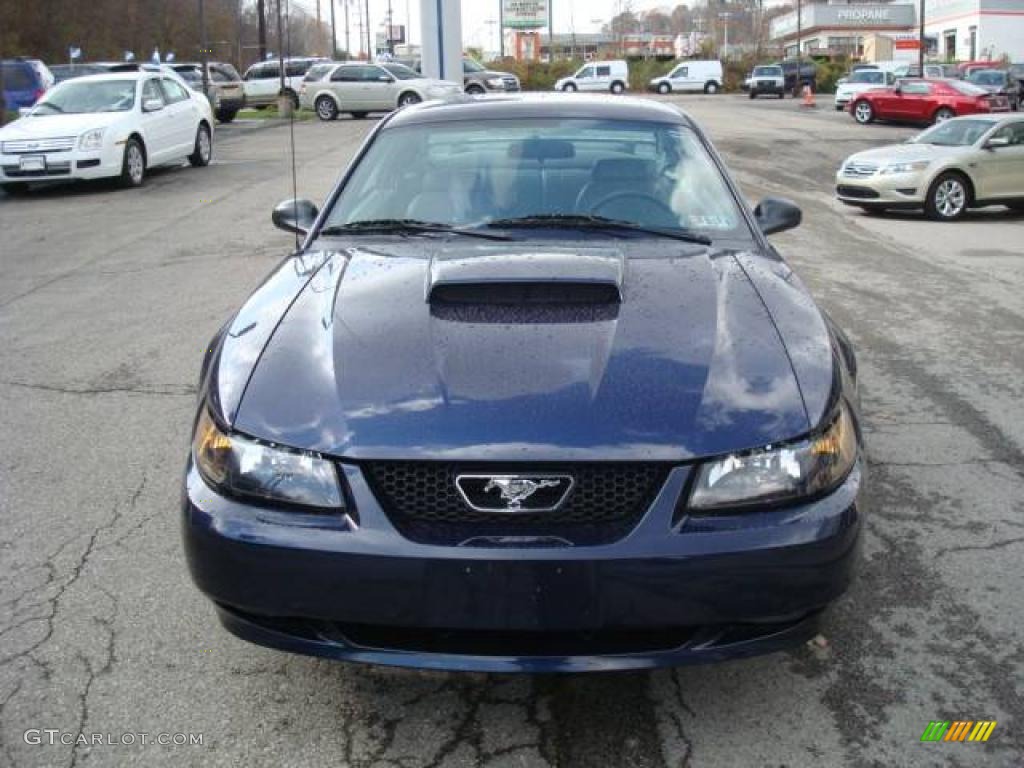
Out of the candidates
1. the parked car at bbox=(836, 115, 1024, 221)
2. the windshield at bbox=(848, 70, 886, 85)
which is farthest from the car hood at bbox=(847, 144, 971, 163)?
the windshield at bbox=(848, 70, 886, 85)

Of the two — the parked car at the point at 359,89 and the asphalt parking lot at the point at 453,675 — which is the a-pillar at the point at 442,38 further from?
the asphalt parking lot at the point at 453,675

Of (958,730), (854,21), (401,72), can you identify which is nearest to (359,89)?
(401,72)

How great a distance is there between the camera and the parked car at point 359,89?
34.2 m

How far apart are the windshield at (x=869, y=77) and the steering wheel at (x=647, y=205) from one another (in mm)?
38665

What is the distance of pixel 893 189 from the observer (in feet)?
48.5

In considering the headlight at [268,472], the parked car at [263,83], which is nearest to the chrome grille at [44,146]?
the headlight at [268,472]

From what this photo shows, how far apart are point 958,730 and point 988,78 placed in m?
40.1

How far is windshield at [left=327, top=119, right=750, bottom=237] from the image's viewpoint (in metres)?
4.08

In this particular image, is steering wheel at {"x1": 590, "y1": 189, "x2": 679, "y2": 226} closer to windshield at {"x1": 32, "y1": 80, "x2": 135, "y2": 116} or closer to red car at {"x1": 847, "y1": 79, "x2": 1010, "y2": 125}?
windshield at {"x1": 32, "y1": 80, "x2": 135, "y2": 116}

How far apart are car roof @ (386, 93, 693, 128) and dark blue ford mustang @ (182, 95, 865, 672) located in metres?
1.50

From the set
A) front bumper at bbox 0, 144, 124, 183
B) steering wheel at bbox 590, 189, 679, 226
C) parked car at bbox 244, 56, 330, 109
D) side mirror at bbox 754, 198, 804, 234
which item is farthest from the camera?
parked car at bbox 244, 56, 330, 109

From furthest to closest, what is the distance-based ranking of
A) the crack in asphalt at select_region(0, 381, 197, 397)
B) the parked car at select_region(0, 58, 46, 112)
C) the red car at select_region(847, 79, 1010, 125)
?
the red car at select_region(847, 79, 1010, 125) < the parked car at select_region(0, 58, 46, 112) < the crack in asphalt at select_region(0, 381, 197, 397)

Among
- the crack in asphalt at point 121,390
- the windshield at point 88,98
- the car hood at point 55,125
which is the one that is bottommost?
the crack in asphalt at point 121,390

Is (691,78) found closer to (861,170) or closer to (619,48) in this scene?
(619,48)
